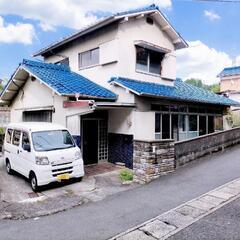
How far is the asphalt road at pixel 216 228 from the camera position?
18.4 ft

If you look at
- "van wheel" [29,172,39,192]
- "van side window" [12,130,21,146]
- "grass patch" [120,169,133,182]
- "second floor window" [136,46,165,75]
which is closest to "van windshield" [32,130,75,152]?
"van wheel" [29,172,39,192]

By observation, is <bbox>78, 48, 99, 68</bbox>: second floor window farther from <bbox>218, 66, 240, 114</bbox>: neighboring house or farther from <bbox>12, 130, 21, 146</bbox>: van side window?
<bbox>218, 66, 240, 114</bbox>: neighboring house

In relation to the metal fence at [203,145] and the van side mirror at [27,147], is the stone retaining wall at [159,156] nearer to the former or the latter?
the metal fence at [203,145]

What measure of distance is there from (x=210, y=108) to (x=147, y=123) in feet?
21.6

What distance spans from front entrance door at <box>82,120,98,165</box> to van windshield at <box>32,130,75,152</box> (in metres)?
2.91

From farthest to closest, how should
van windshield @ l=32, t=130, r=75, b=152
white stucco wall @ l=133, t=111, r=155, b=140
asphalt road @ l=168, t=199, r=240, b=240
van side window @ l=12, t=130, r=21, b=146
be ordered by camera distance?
1. white stucco wall @ l=133, t=111, r=155, b=140
2. van side window @ l=12, t=130, r=21, b=146
3. van windshield @ l=32, t=130, r=75, b=152
4. asphalt road @ l=168, t=199, r=240, b=240

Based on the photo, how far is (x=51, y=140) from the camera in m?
10.3

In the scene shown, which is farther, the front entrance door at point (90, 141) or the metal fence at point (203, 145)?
the front entrance door at point (90, 141)

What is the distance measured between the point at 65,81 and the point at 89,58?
2864mm

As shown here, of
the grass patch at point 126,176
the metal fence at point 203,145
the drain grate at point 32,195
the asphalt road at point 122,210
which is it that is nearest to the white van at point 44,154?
the drain grate at point 32,195

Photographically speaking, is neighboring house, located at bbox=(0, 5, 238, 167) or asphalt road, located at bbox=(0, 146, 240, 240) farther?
neighboring house, located at bbox=(0, 5, 238, 167)

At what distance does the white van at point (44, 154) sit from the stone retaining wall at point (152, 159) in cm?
213

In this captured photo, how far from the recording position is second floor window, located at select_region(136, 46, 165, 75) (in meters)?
14.9

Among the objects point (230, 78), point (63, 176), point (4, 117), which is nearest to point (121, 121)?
point (63, 176)
